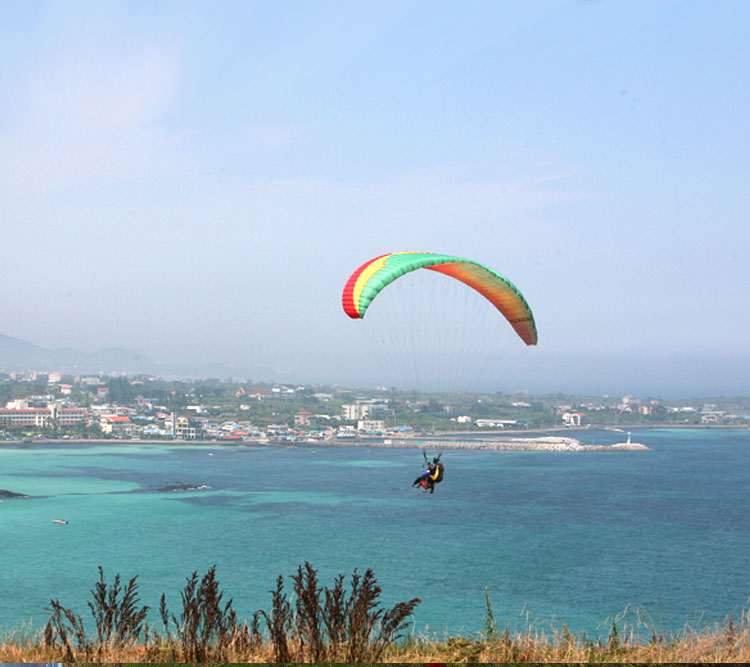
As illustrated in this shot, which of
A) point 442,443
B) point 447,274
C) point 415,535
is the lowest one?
point 415,535

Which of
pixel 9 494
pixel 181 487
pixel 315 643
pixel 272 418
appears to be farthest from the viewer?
pixel 272 418

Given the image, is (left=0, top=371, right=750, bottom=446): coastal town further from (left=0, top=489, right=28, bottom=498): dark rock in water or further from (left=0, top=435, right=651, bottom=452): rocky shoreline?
(left=0, top=489, right=28, bottom=498): dark rock in water

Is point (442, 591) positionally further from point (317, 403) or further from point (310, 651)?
point (317, 403)

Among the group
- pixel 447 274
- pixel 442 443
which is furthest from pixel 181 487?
pixel 442 443

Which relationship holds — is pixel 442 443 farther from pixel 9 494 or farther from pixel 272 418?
pixel 9 494

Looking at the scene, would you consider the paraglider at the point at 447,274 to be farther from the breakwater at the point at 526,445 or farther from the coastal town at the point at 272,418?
the coastal town at the point at 272,418

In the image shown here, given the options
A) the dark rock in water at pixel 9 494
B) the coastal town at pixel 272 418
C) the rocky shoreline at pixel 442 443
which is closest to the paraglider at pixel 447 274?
the dark rock in water at pixel 9 494
